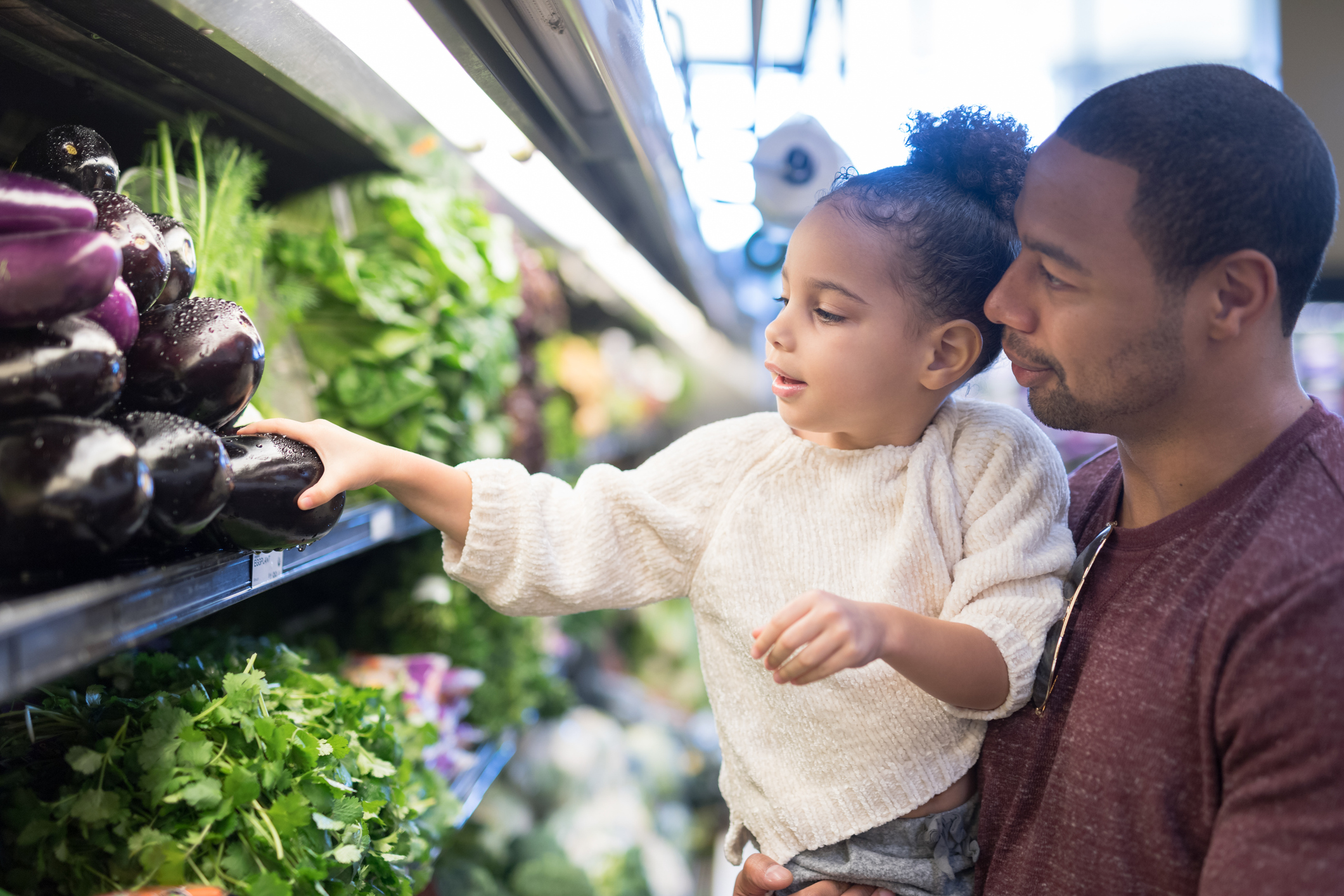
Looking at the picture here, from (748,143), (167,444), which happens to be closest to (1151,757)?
(167,444)

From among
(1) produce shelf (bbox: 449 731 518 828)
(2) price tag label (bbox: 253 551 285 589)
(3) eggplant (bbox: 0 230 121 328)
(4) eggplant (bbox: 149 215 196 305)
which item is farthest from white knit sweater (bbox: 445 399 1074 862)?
(1) produce shelf (bbox: 449 731 518 828)

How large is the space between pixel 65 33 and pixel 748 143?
1370 millimetres

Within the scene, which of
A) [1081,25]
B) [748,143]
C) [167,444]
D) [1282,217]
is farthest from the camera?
[1081,25]

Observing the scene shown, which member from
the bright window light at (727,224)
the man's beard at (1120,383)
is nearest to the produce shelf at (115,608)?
the man's beard at (1120,383)

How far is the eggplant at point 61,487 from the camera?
641 mm

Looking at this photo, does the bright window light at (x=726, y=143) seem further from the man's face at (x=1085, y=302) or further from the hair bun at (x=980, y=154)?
the man's face at (x=1085, y=302)

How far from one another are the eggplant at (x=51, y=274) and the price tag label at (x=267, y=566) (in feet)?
1.22

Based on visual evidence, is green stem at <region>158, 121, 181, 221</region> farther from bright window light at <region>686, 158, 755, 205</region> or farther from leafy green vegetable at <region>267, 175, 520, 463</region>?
bright window light at <region>686, 158, 755, 205</region>

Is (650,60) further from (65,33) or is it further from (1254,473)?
(1254,473)

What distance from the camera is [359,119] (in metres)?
1.55

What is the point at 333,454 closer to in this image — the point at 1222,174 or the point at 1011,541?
the point at 1011,541

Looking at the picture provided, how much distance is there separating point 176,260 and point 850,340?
0.87 m

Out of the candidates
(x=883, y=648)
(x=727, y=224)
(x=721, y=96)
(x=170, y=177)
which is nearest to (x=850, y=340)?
(x=883, y=648)

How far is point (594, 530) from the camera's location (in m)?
1.22
